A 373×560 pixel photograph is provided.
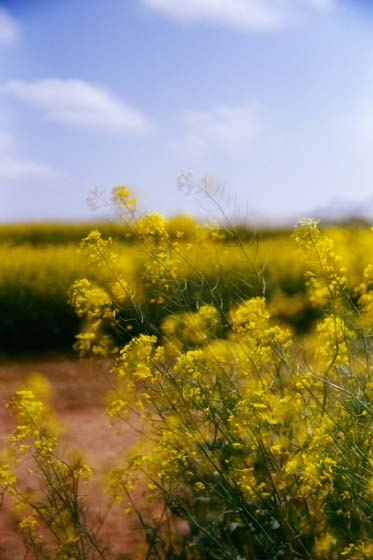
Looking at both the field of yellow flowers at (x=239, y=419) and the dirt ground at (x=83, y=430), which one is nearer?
the field of yellow flowers at (x=239, y=419)

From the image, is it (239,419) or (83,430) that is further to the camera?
(83,430)

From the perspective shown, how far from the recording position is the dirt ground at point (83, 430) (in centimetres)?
401

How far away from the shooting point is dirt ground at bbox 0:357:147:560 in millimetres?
4008

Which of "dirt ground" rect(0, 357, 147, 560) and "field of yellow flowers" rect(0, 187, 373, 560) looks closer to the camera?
"field of yellow flowers" rect(0, 187, 373, 560)

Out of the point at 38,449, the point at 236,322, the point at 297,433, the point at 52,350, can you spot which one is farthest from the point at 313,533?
the point at 52,350

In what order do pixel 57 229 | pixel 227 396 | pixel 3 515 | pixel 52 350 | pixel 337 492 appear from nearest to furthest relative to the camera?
pixel 337 492
pixel 227 396
pixel 3 515
pixel 52 350
pixel 57 229

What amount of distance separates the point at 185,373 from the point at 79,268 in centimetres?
565

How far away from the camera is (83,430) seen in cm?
573

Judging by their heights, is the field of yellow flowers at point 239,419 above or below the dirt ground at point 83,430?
above

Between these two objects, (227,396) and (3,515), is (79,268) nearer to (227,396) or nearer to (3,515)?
(3,515)

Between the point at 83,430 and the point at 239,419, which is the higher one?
the point at 239,419

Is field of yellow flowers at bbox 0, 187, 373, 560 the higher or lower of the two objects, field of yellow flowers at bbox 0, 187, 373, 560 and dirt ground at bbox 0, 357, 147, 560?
the higher

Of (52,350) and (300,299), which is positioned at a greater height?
(300,299)

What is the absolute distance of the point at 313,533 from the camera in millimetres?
3090
